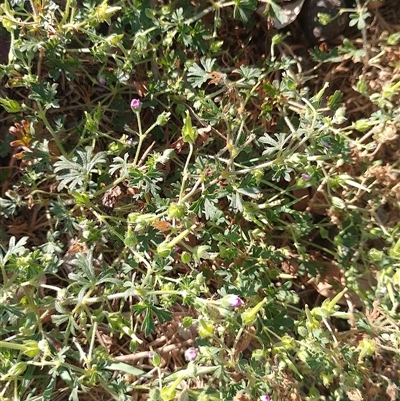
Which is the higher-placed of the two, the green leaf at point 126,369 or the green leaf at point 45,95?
the green leaf at point 45,95

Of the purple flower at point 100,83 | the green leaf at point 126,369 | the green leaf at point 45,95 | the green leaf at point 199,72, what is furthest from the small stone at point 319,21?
the green leaf at point 126,369

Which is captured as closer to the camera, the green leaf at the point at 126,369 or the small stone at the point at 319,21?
the green leaf at the point at 126,369

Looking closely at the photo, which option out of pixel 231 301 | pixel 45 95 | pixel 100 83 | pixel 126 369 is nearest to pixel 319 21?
pixel 100 83

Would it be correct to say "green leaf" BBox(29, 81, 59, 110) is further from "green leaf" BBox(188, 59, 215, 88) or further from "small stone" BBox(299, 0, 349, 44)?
"small stone" BBox(299, 0, 349, 44)

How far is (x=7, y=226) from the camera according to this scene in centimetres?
248

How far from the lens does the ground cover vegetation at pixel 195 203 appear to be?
208 centimetres

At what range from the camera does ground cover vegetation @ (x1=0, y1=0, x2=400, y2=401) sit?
2082mm

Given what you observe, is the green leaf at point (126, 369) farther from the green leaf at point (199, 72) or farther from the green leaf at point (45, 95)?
the green leaf at point (199, 72)

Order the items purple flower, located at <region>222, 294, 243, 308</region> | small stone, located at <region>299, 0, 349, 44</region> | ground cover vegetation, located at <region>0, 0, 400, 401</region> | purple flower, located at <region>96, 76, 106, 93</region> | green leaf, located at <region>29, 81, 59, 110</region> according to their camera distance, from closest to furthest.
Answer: purple flower, located at <region>222, 294, 243, 308</region> → ground cover vegetation, located at <region>0, 0, 400, 401</region> → green leaf, located at <region>29, 81, 59, 110</region> → purple flower, located at <region>96, 76, 106, 93</region> → small stone, located at <region>299, 0, 349, 44</region>

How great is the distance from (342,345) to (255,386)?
0.53m

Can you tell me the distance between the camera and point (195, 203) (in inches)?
83.7

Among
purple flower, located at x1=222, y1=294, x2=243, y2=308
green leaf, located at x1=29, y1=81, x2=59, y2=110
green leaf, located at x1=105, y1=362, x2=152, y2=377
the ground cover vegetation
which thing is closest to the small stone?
the ground cover vegetation

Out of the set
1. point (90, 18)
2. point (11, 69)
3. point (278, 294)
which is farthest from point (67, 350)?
point (90, 18)

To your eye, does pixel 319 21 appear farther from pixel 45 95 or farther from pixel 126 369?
pixel 126 369
